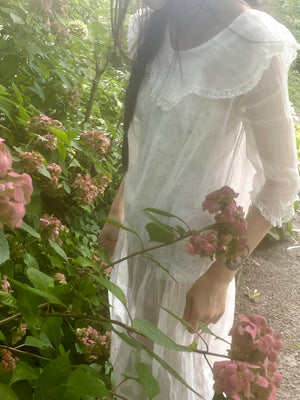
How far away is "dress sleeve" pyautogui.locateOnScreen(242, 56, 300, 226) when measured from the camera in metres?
0.89

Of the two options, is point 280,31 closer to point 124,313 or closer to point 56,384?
point 56,384

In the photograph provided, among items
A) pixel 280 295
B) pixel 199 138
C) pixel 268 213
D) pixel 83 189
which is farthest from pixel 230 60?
pixel 280 295

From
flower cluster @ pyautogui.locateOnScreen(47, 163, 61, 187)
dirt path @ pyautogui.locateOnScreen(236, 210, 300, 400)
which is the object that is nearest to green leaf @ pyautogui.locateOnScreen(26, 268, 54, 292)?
flower cluster @ pyautogui.locateOnScreen(47, 163, 61, 187)

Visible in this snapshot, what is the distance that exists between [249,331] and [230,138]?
50 cm

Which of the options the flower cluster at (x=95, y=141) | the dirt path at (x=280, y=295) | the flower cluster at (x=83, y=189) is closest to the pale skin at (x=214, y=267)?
the flower cluster at (x=95, y=141)

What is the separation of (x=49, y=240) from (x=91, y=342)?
0.48m

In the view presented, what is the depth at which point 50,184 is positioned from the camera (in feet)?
4.37

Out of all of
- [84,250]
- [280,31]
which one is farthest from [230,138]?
[84,250]

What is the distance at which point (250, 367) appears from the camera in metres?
0.64

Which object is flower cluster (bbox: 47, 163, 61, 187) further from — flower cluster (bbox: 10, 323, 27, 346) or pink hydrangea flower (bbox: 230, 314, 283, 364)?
pink hydrangea flower (bbox: 230, 314, 283, 364)

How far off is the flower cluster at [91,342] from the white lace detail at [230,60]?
29.8 inches

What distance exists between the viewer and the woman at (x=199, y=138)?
908 mm

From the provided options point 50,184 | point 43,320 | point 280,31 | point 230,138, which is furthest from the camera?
point 50,184

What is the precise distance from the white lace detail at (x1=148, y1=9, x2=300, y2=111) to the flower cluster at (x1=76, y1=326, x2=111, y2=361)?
76 centimetres
